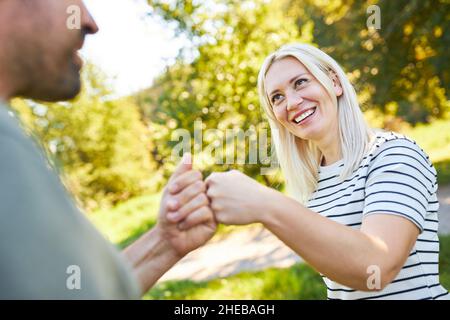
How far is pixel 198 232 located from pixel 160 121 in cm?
588

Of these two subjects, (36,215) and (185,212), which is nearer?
(36,215)

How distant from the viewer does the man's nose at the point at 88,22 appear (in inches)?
46.0

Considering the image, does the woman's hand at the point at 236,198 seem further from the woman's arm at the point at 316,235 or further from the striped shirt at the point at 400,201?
the striped shirt at the point at 400,201

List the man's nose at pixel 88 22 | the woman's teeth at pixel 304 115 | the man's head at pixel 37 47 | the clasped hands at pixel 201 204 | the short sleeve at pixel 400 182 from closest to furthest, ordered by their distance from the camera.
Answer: the man's head at pixel 37 47 < the man's nose at pixel 88 22 < the clasped hands at pixel 201 204 < the short sleeve at pixel 400 182 < the woman's teeth at pixel 304 115

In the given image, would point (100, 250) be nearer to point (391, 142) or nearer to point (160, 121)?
point (391, 142)

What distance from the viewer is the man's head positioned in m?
0.90

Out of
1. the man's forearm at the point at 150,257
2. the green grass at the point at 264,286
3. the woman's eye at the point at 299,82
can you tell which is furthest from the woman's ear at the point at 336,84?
the green grass at the point at 264,286

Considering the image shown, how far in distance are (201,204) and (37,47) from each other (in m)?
0.66

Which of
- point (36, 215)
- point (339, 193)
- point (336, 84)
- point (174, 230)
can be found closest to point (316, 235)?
point (174, 230)

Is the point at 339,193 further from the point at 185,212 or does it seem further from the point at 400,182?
the point at 185,212

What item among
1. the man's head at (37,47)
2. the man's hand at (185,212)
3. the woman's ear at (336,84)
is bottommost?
the man's hand at (185,212)

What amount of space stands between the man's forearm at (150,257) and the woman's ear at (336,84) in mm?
980

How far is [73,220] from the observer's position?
0.65 m

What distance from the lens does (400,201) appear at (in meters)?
1.41
